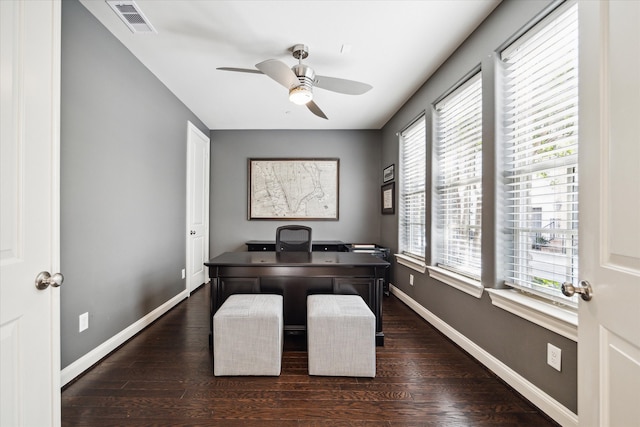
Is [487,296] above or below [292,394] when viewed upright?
above

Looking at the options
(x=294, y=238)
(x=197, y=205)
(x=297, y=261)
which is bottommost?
(x=297, y=261)

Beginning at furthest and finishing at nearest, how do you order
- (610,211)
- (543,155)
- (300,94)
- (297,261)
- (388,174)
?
(388,174) < (297,261) < (300,94) < (543,155) < (610,211)

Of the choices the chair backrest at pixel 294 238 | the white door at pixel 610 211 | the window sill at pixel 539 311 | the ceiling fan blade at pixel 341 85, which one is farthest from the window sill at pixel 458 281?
the ceiling fan blade at pixel 341 85

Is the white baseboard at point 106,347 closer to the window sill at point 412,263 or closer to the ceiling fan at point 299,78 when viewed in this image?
the ceiling fan at point 299,78

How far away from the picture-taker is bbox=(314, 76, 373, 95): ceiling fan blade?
2344 millimetres

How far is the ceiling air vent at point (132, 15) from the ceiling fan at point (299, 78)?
2.05 feet

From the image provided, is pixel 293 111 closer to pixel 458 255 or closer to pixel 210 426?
pixel 458 255

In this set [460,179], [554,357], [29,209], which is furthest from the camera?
[460,179]

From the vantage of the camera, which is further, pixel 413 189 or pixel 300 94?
pixel 413 189

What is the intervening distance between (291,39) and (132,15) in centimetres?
114

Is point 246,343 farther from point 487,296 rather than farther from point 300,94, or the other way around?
point 300,94

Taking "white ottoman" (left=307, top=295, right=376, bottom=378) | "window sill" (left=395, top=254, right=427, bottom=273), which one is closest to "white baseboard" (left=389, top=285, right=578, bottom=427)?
"window sill" (left=395, top=254, right=427, bottom=273)

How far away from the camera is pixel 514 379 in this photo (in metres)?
1.84

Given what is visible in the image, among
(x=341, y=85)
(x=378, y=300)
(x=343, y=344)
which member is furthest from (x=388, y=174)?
(x=343, y=344)
